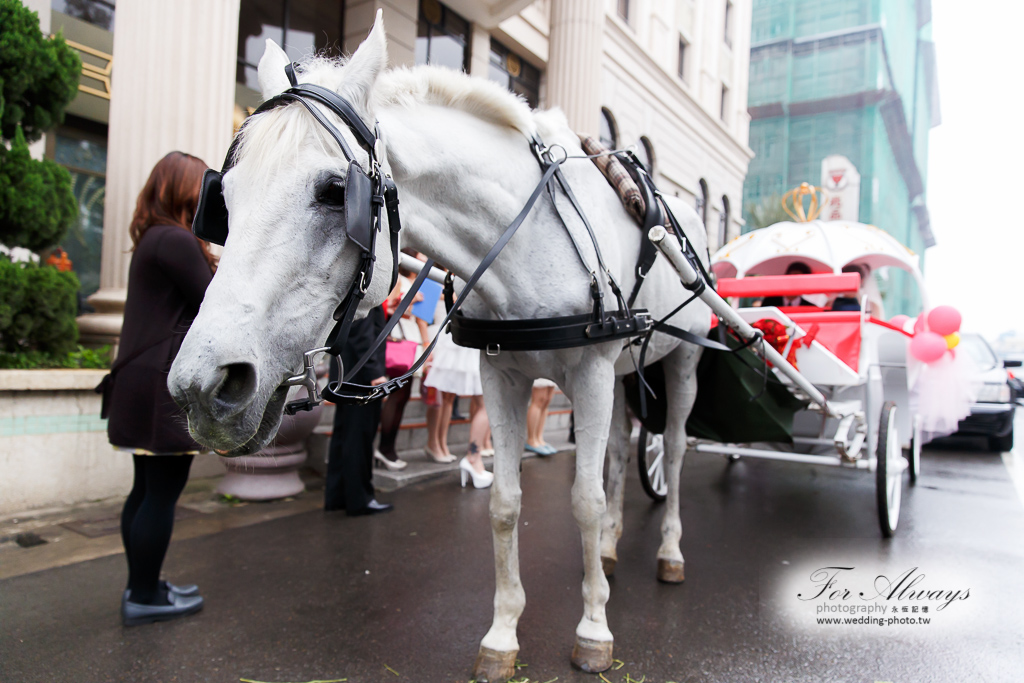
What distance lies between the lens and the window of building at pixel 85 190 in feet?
27.1

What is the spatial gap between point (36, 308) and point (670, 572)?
4698 millimetres

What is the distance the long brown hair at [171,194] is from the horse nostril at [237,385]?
1596mm

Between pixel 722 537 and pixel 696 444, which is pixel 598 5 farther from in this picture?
pixel 722 537

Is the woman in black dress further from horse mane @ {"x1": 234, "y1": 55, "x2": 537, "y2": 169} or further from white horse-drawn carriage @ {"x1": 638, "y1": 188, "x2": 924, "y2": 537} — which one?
white horse-drawn carriage @ {"x1": 638, "y1": 188, "x2": 924, "y2": 537}

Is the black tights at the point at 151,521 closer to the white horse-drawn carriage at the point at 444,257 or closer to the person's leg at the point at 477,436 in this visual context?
the white horse-drawn carriage at the point at 444,257

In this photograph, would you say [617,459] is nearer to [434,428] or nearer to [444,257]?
[444,257]

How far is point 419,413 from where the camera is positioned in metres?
7.15

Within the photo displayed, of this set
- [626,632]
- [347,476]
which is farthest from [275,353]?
[347,476]

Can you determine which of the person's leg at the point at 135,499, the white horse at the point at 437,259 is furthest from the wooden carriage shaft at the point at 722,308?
the person's leg at the point at 135,499

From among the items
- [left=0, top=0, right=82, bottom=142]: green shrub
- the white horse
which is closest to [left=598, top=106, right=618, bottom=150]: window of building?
[left=0, top=0, right=82, bottom=142]: green shrub

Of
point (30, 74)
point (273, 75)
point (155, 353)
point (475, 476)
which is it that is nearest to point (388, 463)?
point (475, 476)

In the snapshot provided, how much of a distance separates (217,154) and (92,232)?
14.9 feet

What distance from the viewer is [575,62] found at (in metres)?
10.6

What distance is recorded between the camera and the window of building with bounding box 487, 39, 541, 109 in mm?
11344
